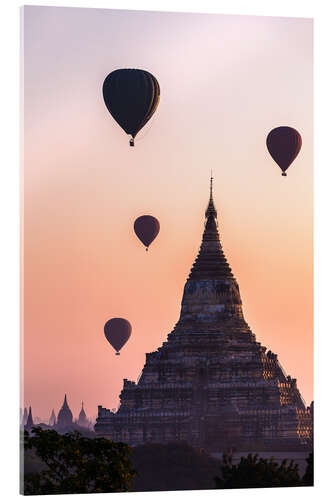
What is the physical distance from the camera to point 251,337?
194ft

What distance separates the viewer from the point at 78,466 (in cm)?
3934

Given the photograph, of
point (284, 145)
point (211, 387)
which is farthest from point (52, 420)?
point (211, 387)

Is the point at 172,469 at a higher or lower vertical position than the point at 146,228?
lower

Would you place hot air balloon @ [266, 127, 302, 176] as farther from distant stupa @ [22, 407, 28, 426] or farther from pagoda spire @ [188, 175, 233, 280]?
distant stupa @ [22, 407, 28, 426]

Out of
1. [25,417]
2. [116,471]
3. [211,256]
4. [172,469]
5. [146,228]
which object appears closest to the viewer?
[116,471]

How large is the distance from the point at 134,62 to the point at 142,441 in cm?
→ 1539

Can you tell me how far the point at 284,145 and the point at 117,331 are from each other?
621cm

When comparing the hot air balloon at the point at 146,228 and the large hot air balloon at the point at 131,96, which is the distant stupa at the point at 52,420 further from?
the large hot air balloon at the point at 131,96

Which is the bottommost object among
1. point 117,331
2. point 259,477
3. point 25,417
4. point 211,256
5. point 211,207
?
point 259,477

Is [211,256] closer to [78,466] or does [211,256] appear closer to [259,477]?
[259,477]

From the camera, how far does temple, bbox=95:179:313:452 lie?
179 feet

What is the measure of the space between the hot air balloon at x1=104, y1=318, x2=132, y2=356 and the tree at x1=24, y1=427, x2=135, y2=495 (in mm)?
4577

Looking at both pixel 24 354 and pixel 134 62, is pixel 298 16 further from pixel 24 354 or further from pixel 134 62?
pixel 24 354

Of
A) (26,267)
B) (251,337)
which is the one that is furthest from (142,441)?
(26,267)
